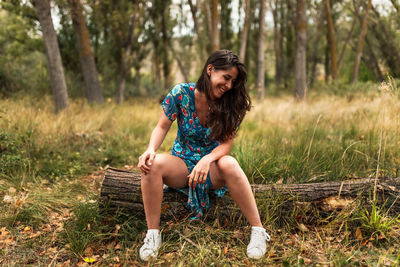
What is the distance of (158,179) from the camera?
2295mm

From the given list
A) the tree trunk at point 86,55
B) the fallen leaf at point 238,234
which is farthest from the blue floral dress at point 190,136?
the tree trunk at point 86,55

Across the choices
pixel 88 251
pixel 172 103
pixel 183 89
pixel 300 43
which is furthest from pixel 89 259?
pixel 300 43

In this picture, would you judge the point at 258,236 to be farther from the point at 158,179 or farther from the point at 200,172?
the point at 158,179

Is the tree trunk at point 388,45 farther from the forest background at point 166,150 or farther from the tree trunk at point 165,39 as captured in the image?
the tree trunk at point 165,39

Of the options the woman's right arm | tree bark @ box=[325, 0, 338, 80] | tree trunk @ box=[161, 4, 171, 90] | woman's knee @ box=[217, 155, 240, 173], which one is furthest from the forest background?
tree bark @ box=[325, 0, 338, 80]

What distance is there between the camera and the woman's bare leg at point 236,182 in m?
2.27

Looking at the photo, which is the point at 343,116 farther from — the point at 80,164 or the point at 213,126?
the point at 80,164

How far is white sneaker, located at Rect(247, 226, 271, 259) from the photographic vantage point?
224 cm

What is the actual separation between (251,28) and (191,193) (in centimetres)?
1579

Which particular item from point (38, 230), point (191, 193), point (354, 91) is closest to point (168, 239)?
point (191, 193)

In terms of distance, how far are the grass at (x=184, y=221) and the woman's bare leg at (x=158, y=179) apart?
0.28m

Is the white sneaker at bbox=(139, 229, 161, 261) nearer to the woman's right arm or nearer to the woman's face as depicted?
the woman's right arm

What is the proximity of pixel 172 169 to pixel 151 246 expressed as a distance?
60 centimetres

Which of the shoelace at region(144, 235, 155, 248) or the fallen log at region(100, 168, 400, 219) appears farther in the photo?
the fallen log at region(100, 168, 400, 219)
